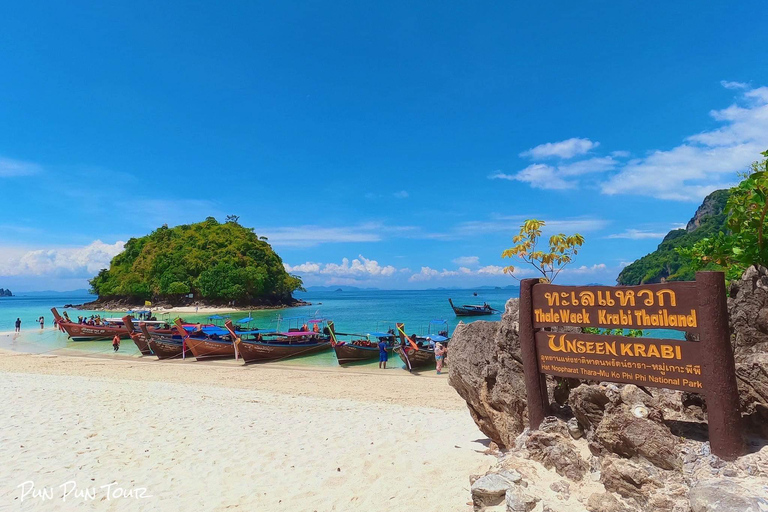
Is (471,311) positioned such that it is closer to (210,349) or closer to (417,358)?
(417,358)

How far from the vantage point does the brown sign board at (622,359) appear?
3787mm

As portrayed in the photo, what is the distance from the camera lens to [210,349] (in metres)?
23.3

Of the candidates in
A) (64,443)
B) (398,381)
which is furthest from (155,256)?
(64,443)

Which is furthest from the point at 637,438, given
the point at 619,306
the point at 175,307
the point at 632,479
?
the point at 175,307

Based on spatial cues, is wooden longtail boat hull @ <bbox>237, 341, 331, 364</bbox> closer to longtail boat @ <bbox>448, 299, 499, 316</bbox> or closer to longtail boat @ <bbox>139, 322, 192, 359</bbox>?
longtail boat @ <bbox>139, 322, 192, 359</bbox>

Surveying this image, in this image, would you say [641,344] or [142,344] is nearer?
[641,344]

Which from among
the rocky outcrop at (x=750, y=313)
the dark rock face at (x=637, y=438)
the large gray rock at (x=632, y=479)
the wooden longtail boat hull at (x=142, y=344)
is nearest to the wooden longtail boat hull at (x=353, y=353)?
the wooden longtail boat hull at (x=142, y=344)

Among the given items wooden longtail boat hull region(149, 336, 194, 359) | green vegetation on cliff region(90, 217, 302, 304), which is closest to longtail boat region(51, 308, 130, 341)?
wooden longtail boat hull region(149, 336, 194, 359)

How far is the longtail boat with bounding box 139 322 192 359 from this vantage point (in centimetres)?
2378

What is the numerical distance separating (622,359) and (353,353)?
1867 cm

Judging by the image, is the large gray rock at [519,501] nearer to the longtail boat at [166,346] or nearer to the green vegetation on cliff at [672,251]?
the longtail boat at [166,346]

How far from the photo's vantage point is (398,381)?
674 inches

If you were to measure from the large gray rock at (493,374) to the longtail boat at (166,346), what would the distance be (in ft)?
69.8

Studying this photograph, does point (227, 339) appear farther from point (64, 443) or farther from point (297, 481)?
point (297, 481)
